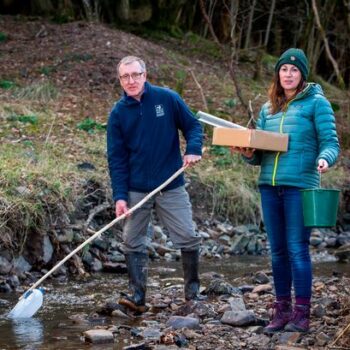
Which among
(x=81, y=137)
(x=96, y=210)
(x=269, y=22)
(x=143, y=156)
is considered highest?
(x=269, y=22)

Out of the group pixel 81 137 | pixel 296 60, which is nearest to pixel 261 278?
pixel 296 60

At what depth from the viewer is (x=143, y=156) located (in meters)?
6.04

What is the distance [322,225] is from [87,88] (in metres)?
8.96

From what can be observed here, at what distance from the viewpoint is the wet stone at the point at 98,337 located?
17.3ft

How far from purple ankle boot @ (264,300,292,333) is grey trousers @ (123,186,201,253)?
114cm

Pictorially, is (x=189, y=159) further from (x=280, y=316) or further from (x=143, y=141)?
(x=280, y=316)

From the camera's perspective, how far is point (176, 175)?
19.7 feet

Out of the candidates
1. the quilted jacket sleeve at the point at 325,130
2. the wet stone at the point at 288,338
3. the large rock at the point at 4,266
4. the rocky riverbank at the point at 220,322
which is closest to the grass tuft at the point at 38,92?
the large rock at the point at 4,266

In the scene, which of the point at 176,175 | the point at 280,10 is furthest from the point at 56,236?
the point at 280,10

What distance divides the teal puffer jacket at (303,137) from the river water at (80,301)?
137 centimetres

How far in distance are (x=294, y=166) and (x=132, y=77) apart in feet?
4.65

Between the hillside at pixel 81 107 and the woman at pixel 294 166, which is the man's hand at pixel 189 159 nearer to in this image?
the woman at pixel 294 166

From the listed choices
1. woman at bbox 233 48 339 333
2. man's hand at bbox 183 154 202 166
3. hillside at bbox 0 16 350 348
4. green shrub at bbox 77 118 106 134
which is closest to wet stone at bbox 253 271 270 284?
hillside at bbox 0 16 350 348

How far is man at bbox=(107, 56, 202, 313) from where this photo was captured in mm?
6023
